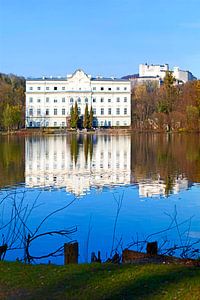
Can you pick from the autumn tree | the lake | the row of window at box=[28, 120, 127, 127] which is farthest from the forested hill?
the lake

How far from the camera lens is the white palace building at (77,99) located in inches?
3054

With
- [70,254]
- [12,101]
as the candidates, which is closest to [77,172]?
[70,254]

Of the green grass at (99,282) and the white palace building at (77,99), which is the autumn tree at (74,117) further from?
the green grass at (99,282)

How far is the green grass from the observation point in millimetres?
3965

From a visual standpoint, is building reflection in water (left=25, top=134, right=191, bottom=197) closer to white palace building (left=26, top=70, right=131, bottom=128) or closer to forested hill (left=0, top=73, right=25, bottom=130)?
forested hill (left=0, top=73, right=25, bottom=130)

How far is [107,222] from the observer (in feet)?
31.5

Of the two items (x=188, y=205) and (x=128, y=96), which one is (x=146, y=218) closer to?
(x=188, y=205)

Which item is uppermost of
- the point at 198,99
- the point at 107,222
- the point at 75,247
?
the point at 198,99

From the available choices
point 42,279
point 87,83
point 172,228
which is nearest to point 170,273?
point 42,279

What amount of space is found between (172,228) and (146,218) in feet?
3.47

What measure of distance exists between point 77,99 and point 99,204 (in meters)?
67.9

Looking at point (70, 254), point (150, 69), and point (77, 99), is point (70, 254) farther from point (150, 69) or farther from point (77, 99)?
point (150, 69)

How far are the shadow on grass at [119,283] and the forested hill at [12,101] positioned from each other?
56032mm

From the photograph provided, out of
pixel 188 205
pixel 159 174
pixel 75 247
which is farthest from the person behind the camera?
pixel 159 174
